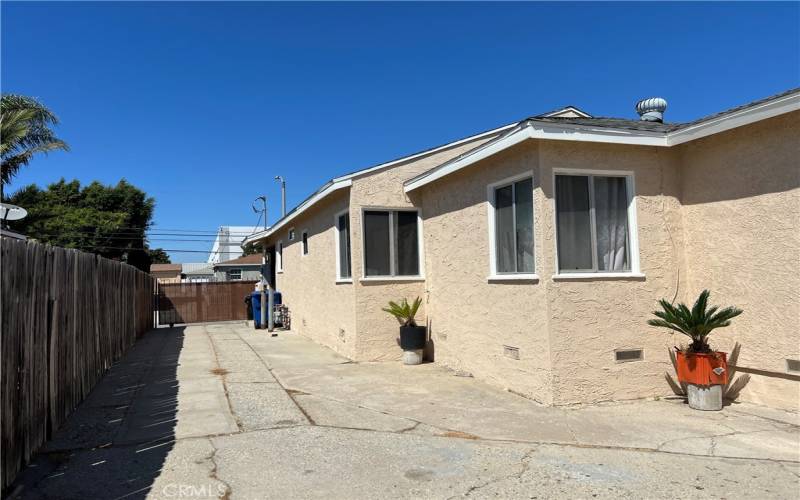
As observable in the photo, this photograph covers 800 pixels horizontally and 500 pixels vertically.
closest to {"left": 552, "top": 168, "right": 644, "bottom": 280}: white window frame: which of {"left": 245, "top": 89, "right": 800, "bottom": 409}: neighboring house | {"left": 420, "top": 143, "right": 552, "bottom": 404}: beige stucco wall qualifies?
{"left": 245, "top": 89, "right": 800, "bottom": 409}: neighboring house

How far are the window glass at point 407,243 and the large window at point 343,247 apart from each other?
3.38ft

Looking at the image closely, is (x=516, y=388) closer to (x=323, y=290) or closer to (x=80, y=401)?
(x=80, y=401)

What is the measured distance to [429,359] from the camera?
10.1 m

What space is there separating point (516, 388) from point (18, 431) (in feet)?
17.8

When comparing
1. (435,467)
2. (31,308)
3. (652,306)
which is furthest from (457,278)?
(31,308)

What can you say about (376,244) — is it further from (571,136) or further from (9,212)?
(9,212)

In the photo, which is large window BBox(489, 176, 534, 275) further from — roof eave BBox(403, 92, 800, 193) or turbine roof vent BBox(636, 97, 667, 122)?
turbine roof vent BBox(636, 97, 667, 122)

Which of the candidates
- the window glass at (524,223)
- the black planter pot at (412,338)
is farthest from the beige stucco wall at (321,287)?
the window glass at (524,223)

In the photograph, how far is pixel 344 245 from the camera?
11.2 meters

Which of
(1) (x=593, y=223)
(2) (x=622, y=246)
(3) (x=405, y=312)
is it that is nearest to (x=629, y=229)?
(2) (x=622, y=246)

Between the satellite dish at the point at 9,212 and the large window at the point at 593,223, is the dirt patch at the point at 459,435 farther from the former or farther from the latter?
the satellite dish at the point at 9,212

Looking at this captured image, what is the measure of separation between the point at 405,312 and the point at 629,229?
164 inches

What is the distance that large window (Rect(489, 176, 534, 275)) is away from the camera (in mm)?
7172

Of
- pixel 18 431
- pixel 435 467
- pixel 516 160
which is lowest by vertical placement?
pixel 435 467
